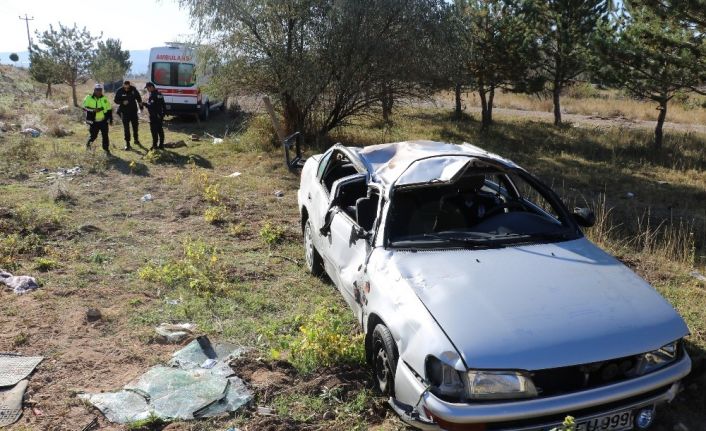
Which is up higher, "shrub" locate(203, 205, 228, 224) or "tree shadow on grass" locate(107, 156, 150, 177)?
"tree shadow on grass" locate(107, 156, 150, 177)

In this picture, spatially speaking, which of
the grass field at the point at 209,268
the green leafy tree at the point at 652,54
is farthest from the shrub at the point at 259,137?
the green leafy tree at the point at 652,54

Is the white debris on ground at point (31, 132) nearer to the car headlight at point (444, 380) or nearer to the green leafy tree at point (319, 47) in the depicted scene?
the green leafy tree at point (319, 47)

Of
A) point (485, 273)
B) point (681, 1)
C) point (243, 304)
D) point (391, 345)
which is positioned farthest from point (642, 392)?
point (681, 1)

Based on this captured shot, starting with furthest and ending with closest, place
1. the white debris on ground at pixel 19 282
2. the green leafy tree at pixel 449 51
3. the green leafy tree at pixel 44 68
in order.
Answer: the green leafy tree at pixel 44 68 < the green leafy tree at pixel 449 51 < the white debris on ground at pixel 19 282

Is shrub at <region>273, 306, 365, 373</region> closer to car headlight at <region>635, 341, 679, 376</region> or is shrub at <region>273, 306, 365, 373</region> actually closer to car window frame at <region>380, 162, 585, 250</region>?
car window frame at <region>380, 162, 585, 250</region>

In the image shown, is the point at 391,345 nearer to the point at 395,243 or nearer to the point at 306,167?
the point at 395,243

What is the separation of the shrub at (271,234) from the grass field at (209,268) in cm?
2

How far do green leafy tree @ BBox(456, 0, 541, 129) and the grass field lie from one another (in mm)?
6460

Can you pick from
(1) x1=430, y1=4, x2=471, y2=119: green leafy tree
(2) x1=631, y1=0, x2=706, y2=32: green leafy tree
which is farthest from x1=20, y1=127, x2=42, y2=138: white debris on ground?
(2) x1=631, y1=0, x2=706, y2=32: green leafy tree

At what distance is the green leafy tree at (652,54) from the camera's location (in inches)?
503

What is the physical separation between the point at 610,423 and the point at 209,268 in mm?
4183

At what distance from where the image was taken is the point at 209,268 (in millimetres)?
6035

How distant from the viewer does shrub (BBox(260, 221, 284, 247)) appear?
7.28 metres

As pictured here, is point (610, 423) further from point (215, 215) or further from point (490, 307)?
point (215, 215)
